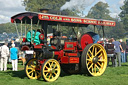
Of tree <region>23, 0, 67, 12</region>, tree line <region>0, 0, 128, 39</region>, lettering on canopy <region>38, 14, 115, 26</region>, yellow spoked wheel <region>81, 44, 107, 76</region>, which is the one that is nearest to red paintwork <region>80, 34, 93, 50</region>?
yellow spoked wheel <region>81, 44, 107, 76</region>

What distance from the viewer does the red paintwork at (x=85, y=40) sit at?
29.2ft

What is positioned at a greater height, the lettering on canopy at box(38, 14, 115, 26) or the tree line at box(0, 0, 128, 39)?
the tree line at box(0, 0, 128, 39)

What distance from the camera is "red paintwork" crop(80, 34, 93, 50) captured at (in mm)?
8899

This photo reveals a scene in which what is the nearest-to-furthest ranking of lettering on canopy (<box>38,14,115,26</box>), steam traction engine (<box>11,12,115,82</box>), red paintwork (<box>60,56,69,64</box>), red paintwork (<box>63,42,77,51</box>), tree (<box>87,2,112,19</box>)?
lettering on canopy (<box>38,14,115,26</box>)
steam traction engine (<box>11,12,115,82</box>)
red paintwork (<box>60,56,69,64</box>)
red paintwork (<box>63,42,77,51</box>)
tree (<box>87,2,112,19</box>)

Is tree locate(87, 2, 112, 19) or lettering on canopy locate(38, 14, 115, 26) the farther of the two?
tree locate(87, 2, 112, 19)

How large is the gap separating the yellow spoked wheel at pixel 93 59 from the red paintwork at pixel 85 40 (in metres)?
0.28

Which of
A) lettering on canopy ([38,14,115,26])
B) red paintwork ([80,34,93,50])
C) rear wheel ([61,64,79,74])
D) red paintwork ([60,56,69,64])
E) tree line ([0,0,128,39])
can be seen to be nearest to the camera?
lettering on canopy ([38,14,115,26])

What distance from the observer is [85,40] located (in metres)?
9.02

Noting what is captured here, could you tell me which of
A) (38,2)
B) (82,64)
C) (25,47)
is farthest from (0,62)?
(38,2)

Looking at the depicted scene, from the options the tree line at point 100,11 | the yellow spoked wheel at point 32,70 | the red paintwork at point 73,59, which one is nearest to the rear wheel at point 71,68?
the red paintwork at point 73,59

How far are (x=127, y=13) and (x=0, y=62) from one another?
2724 inches

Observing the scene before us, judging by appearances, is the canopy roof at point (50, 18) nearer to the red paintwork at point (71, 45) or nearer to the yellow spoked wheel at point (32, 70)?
the red paintwork at point (71, 45)

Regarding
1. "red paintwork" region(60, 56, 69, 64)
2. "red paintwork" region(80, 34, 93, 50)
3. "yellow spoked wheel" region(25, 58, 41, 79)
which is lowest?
"yellow spoked wheel" region(25, 58, 41, 79)

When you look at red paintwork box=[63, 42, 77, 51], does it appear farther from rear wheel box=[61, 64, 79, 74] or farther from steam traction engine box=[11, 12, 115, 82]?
rear wheel box=[61, 64, 79, 74]
